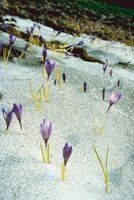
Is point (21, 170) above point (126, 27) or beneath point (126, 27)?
above

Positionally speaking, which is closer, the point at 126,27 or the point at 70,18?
the point at 70,18

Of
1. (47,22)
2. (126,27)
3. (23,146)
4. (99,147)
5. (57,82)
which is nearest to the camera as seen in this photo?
(23,146)

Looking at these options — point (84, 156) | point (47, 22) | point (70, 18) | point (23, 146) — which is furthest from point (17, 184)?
point (70, 18)

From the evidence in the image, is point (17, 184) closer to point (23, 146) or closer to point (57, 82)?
point (23, 146)

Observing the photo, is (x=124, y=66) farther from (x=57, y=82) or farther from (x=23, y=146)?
(x=23, y=146)

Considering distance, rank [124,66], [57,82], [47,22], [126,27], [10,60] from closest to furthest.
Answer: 1. [57,82]
2. [10,60]
3. [124,66]
4. [47,22]
5. [126,27]

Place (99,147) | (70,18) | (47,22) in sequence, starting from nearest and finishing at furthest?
1. (99,147)
2. (47,22)
3. (70,18)

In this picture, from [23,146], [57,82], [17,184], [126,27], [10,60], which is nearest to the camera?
[17,184]

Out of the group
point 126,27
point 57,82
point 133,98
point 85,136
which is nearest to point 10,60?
point 57,82

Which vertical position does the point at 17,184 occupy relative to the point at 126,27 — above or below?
above
